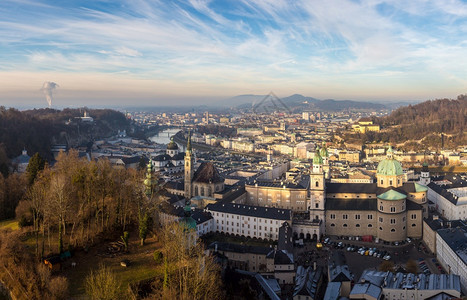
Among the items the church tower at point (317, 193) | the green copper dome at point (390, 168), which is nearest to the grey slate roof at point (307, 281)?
the church tower at point (317, 193)

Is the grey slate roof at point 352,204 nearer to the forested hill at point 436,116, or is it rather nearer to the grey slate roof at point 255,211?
the grey slate roof at point 255,211

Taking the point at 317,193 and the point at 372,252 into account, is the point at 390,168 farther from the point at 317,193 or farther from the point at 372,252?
the point at 372,252

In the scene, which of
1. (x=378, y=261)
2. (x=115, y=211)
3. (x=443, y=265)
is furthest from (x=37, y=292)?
(x=443, y=265)

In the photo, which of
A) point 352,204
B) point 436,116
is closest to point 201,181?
point 352,204

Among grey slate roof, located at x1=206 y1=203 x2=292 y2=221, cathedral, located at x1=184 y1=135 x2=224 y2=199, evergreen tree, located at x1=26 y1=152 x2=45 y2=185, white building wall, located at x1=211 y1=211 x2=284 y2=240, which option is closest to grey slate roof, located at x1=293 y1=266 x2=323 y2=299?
white building wall, located at x1=211 y1=211 x2=284 y2=240

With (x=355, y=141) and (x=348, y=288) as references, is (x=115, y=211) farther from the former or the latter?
(x=355, y=141)
